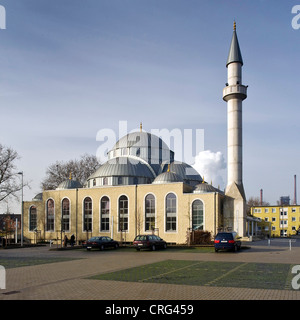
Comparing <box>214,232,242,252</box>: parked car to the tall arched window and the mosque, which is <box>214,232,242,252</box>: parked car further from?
the tall arched window

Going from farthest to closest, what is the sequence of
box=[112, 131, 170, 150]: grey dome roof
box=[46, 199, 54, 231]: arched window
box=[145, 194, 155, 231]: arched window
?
Answer: box=[112, 131, 170, 150]: grey dome roof < box=[46, 199, 54, 231]: arched window < box=[145, 194, 155, 231]: arched window

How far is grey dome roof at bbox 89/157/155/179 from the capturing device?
1934 inches

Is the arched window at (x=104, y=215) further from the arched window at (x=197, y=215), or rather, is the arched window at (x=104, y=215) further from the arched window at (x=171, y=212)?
the arched window at (x=197, y=215)

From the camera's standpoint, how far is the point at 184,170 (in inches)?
2101

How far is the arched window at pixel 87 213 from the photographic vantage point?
4662 centimetres

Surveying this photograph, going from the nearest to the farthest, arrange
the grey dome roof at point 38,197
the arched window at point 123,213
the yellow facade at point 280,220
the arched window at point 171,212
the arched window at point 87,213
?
the arched window at point 171,212 < the arched window at point 123,213 < the arched window at point 87,213 < the grey dome roof at point 38,197 < the yellow facade at point 280,220

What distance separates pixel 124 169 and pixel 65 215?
995 centimetres

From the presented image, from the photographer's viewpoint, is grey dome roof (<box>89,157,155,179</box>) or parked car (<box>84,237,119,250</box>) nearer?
parked car (<box>84,237,119,250</box>)

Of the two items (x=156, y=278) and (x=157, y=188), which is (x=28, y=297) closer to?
(x=156, y=278)

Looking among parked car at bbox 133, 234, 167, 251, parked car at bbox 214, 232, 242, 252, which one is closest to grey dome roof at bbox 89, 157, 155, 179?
parked car at bbox 133, 234, 167, 251

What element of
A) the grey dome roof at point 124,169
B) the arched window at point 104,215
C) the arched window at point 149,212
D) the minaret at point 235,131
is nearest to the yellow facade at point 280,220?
the grey dome roof at point 124,169

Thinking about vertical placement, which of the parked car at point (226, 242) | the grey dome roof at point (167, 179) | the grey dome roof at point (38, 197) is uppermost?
the grey dome roof at point (167, 179)

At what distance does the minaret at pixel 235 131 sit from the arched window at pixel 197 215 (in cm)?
408
